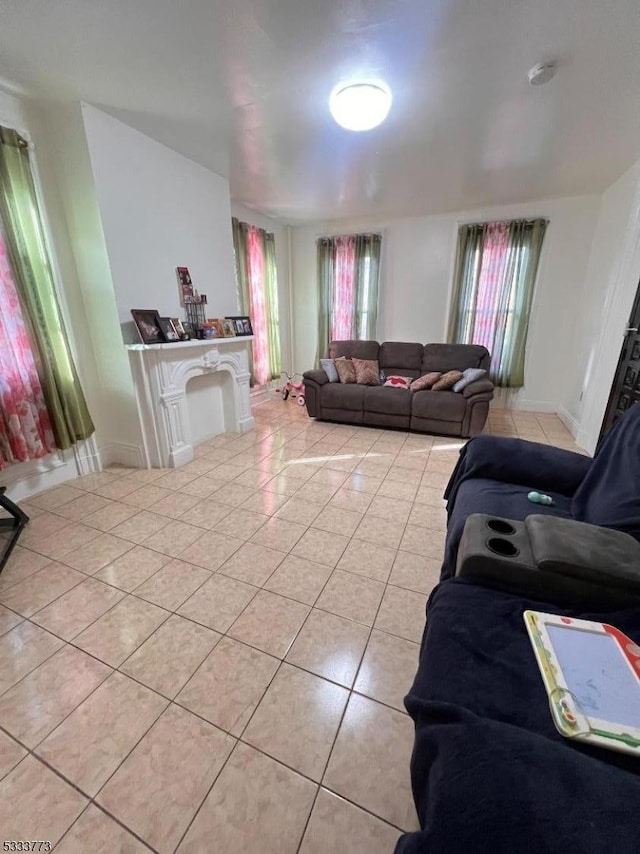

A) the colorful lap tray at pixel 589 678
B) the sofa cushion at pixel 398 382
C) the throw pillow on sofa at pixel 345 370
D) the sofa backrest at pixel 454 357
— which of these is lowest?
the sofa cushion at pixel 398 382

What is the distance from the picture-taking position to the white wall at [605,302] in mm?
2934

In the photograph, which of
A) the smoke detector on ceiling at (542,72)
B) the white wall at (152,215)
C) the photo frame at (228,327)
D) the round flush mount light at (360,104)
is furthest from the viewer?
the photo frame at (228,327)

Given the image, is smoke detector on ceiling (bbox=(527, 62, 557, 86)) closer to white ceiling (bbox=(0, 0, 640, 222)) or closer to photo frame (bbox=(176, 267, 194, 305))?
white ceiling (bbox=(0, 0, 640, 222))

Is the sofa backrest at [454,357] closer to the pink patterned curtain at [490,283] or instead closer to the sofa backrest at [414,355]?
the sofa backrest at [414,355]

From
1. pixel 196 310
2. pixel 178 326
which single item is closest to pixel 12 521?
pixel 178 326

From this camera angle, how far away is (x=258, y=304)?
4547 millimetres

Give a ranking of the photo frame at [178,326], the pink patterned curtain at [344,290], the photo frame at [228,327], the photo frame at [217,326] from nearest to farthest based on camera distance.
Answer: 1. the photo frame at [178,326]
2. the photo frame at [217,326]
3. the photo frame at [228,327]
4. the pink patterned curtain at [344,290]

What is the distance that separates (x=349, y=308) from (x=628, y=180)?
3.08m

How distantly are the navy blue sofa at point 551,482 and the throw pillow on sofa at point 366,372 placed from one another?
2.25 metres

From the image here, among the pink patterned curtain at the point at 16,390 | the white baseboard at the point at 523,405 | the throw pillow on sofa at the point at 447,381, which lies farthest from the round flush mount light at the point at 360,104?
the white baseboard at the point at 523,405

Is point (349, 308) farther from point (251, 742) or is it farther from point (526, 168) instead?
point (251, 742)

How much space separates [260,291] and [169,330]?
6.71 ft

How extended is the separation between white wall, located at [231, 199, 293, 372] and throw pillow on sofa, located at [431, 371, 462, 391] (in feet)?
8.51

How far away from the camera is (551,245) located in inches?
161
